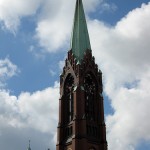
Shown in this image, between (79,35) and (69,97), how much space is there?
17825 mm

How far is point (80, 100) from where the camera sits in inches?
3583

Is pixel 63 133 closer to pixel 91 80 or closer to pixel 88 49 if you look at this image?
pixel 91 80

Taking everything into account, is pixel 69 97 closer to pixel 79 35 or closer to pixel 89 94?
pixel 89 94

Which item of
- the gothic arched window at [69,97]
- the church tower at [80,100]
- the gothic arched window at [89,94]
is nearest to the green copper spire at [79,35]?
the church tower at [80,100]

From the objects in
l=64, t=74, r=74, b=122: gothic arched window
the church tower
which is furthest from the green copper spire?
l=64, t=74, r=74, b=122: gothic arched window

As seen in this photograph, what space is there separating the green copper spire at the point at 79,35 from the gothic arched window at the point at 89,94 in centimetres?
549

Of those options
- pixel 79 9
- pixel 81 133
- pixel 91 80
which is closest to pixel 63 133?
pixel 81 133

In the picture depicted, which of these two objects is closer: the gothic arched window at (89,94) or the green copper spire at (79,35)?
the gothic arched window at (89,94)

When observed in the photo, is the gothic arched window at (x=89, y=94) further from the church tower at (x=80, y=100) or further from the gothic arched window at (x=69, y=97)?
the gothic arched window at (x=69, y=97)

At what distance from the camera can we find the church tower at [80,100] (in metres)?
87.9

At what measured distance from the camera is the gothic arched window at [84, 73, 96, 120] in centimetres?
9294

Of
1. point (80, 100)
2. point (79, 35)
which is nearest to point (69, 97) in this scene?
point (80, 100)

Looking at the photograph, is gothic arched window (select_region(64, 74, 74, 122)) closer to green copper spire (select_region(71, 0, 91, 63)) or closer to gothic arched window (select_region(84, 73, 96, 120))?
gothic arched window (select_region(84, 73, 96, 120))

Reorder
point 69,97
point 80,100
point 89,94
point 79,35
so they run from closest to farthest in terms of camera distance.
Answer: point 80,100
point 89,94
point 69,97
point 79,35
